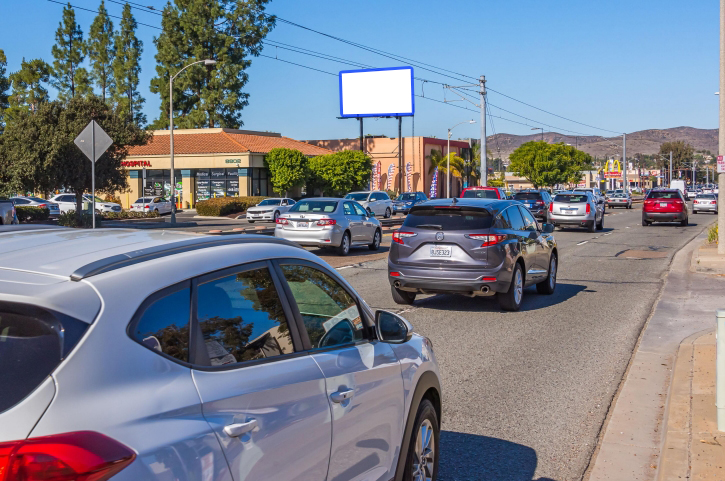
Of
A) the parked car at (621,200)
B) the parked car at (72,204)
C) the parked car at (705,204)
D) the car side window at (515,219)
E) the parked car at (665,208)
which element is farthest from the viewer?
→ the parked car at (621,200)

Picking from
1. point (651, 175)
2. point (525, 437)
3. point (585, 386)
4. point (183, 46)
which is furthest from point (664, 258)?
point (651, 175)

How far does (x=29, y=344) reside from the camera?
2180mm

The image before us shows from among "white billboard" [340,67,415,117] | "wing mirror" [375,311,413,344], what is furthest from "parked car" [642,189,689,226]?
"wing mirror" [375,311,413,344]

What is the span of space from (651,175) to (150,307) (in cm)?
19279

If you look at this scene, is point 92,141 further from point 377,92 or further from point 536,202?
point 377,92

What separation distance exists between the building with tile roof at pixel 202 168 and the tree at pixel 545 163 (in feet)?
130

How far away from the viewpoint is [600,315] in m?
11.4

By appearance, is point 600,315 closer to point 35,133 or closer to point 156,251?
point 156,251

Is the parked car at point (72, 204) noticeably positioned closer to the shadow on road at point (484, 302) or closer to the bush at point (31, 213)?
the bush at point (31, 213)

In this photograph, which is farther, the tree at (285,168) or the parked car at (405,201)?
the tree at (285,168)

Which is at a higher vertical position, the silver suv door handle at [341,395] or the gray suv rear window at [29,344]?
the gray suv rear window at [29,344]

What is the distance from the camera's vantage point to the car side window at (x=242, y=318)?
2752 millimetres

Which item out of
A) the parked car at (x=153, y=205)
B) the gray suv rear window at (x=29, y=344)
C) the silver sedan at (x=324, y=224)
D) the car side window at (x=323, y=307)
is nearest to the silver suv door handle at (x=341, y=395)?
the car side window at (x=323, y=307)

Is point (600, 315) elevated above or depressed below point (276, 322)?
below
